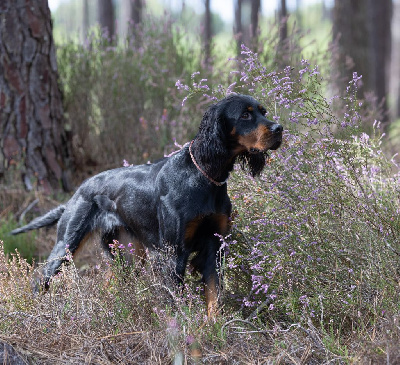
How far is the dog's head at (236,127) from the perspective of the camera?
3.52 metres

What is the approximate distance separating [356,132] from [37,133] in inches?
139

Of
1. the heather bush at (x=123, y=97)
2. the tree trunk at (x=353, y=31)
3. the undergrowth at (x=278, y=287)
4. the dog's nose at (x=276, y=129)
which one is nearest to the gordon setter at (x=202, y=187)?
the dog's nose at (x=276, y=129)

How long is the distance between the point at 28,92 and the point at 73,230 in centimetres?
220

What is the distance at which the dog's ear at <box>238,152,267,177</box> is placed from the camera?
369 centimetres

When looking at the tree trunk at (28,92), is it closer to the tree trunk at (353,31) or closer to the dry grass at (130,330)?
the dry grass at (130,330)

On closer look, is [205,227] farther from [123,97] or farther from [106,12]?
Answer: [106,12]

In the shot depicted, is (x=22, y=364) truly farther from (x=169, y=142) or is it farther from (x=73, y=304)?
(x=169, y=142)

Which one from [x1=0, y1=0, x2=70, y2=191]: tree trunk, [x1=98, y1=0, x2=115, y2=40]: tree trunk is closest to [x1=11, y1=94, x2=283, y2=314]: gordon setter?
[x1=0, y1=0, x2=70, y2=191]: tree trunk

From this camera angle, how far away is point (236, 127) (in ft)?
11.8

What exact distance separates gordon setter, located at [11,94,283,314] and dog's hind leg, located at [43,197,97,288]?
300 millimetres

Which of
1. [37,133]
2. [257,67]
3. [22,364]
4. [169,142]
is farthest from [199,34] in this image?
[22,364]

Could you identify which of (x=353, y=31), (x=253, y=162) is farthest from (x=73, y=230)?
(x=353, y=31)

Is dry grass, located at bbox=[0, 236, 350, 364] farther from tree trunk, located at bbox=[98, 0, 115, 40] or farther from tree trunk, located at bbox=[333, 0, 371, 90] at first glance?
tree trunk, located at bbox=[98, 0, 115, 40]

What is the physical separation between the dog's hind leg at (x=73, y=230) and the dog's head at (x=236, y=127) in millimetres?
1093
